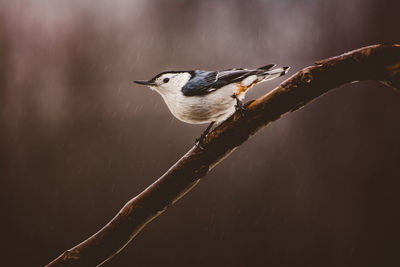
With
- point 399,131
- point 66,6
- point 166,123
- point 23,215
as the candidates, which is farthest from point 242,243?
point 66,6

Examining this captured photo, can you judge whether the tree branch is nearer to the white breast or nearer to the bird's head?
the white breast

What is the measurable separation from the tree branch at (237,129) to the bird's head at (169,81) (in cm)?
18

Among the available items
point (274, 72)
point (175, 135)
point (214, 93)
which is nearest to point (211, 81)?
point (214, 93)

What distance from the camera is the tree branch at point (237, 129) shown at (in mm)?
553

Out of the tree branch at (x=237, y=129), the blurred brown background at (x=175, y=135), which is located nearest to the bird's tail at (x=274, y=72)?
the tree branch at (x=237, y=129)

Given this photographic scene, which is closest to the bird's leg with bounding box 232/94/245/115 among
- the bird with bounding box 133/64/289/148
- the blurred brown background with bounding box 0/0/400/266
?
the bird with bounding box 133/64/289/148

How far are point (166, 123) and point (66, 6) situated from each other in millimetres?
582

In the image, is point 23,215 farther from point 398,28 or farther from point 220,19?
point 398,28

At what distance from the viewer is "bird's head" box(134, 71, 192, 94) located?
2.52 feet

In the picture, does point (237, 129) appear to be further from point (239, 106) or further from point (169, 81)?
point (169, 81)

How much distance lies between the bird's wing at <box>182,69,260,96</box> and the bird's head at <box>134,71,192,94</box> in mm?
26

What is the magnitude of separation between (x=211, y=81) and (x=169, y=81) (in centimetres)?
11

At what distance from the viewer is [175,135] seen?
3.76 feet

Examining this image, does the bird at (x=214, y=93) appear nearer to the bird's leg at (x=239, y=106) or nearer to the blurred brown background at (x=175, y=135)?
the bird's leg at (x=239, y=106)
